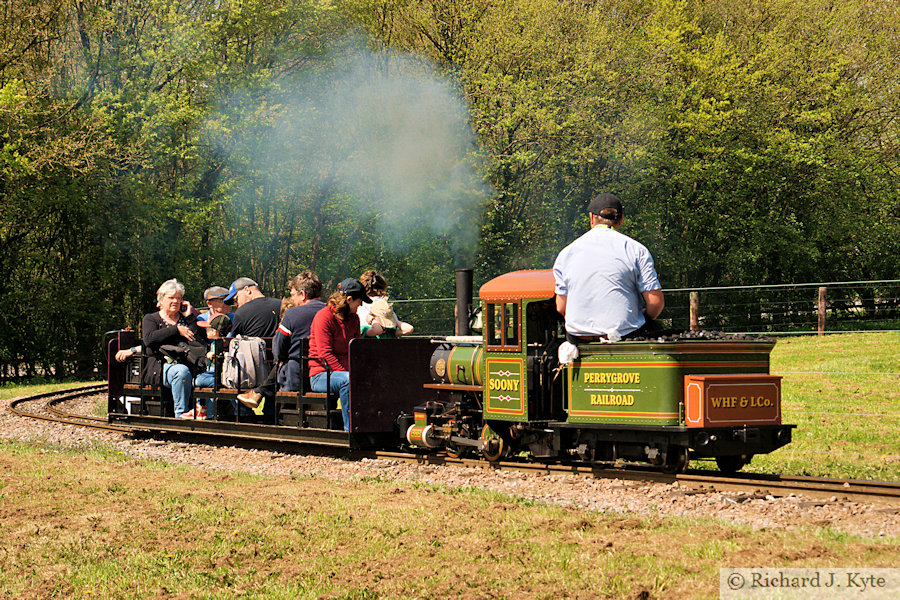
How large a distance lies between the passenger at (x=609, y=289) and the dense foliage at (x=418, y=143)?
19467 mm

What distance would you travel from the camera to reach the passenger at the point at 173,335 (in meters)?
12.4

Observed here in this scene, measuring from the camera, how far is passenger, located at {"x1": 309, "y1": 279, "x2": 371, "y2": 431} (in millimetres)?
10352

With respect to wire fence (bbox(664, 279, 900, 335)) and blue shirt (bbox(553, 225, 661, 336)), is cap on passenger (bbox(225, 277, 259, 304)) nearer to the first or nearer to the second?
blue shirt (bbox(553, 225, 661, 336))

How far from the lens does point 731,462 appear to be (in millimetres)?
8391

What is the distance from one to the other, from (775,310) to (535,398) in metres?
13.3

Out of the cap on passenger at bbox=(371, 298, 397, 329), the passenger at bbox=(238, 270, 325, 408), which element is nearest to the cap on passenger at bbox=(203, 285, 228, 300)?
the passenger at bbox=(238, 270, 325, 408)

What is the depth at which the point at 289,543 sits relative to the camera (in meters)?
6.15

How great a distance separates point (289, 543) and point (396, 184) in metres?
24.9

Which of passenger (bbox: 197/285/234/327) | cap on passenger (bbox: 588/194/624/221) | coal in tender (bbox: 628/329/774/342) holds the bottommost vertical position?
coal in tender (bbox: 628/329/774/342)

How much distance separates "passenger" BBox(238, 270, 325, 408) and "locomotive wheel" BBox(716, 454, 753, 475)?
458cm

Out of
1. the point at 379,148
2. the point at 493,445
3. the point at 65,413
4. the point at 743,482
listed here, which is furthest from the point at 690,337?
the point at 379,148

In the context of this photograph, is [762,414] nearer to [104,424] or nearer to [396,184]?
[104,424]

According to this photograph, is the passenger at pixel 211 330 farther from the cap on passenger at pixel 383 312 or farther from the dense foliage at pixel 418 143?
the dense foliage at pixel 418 143

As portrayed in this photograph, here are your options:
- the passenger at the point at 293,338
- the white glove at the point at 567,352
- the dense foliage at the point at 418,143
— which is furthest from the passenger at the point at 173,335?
the dense foliage at the point at 418,143
